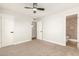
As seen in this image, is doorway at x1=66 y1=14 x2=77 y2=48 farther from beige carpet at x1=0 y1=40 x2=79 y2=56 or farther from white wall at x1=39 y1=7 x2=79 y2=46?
beige carpet at x1=0 y1=40 x2=79 y2=56

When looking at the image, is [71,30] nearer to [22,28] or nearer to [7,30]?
[22,28]

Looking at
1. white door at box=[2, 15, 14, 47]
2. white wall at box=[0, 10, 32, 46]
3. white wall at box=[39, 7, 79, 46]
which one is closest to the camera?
white door at box=[2, 15, 14, 47]

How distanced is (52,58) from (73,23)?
5.40 m

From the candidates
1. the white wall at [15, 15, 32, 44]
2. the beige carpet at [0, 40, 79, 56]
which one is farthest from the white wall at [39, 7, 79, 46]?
the white wall at [15, 15, 32, 44]

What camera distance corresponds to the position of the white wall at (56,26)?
5.50 metres

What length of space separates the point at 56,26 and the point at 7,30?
11.6 feet

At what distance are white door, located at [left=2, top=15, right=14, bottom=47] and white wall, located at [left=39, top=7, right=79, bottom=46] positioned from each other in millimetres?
3051

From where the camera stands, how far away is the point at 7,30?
18.0ft

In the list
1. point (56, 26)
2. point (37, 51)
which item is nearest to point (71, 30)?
point (56, 26)

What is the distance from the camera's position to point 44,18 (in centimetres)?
776

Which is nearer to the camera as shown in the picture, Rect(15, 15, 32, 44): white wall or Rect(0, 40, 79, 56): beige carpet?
Rect(0, 40, 79, 56): beige carpet

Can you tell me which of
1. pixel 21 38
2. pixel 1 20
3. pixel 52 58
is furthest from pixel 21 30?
pixel 52 58

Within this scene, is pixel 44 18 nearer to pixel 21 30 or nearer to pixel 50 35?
pixel 50 35

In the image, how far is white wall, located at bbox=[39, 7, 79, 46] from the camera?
5503 millimetres
